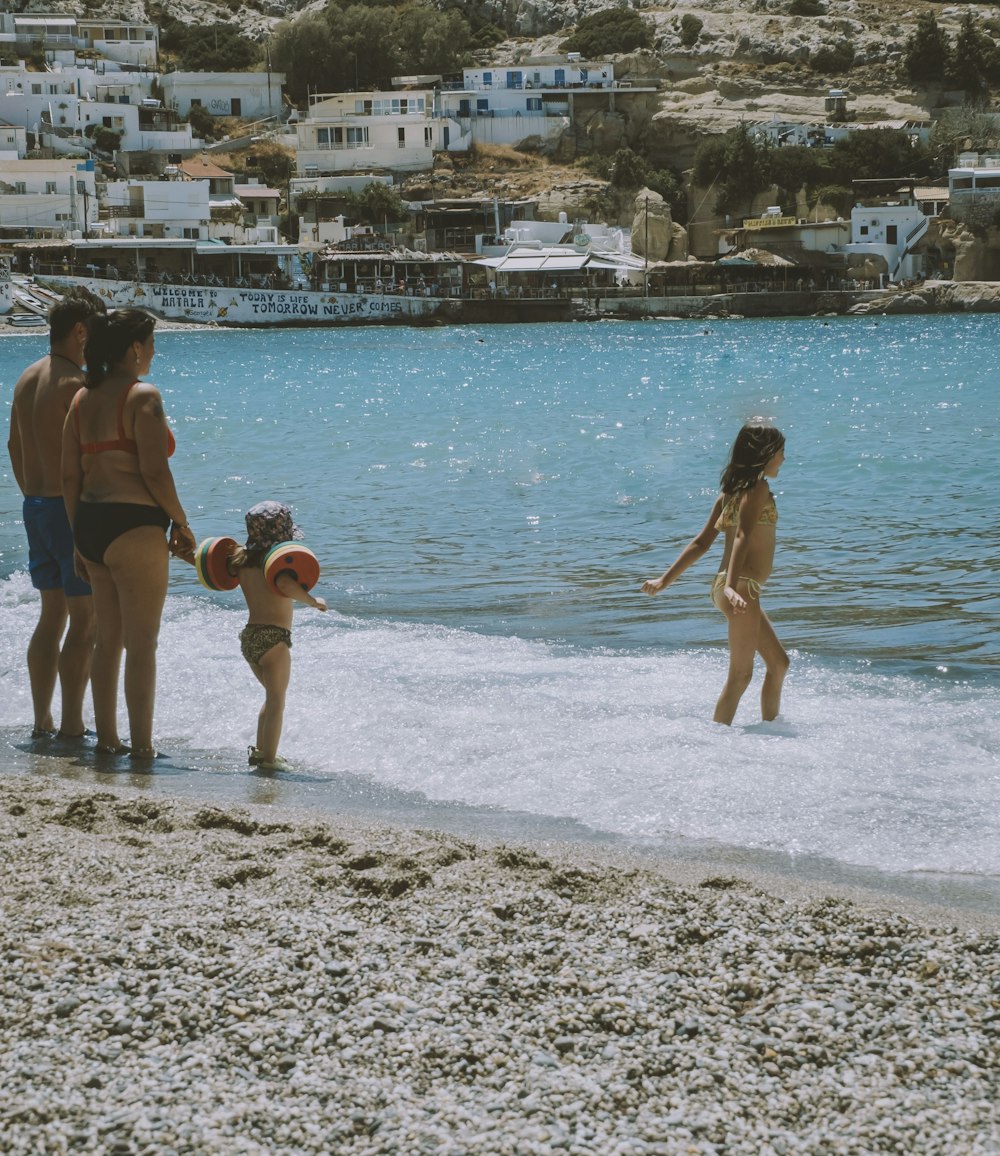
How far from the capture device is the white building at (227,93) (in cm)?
10619

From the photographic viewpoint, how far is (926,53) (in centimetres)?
10444

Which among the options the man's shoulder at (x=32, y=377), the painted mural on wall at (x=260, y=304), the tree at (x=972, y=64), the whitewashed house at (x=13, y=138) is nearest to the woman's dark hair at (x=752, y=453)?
the man's shoulder at (x=32, y=377)

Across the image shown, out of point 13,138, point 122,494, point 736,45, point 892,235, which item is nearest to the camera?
point 122,494

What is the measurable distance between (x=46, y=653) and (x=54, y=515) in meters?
0.66

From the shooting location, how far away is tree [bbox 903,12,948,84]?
4070 inches

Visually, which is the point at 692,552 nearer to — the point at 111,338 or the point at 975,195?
the point at 111,338

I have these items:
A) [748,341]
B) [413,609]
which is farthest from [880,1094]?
[748,341]

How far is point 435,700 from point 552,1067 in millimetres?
3843

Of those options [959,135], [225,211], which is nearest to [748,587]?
[225,211]

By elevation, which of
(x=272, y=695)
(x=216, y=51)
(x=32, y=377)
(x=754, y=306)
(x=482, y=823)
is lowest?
(x=482, y=823)

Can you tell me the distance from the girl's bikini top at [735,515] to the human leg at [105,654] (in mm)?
2568

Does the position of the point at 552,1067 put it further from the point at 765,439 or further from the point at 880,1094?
the point at 765,439

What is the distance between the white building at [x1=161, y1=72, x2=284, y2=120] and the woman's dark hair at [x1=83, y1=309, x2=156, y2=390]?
10699 centimetres

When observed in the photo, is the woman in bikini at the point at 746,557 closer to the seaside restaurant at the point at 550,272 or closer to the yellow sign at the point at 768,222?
the seaside restaurant at the point at 550,272
